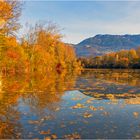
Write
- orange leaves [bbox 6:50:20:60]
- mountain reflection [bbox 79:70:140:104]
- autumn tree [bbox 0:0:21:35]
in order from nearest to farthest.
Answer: mountain reflection [bbox 79:70:140:104]
autumn tree [bbox 0:0:21:35]
orange leaves [bbox 6:50:20:60]

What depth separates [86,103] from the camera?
2164 centimetres

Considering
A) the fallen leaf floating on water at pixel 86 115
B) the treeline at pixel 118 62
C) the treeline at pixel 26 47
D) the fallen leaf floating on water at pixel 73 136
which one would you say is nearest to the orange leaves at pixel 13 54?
the treeline at pixel 26 47

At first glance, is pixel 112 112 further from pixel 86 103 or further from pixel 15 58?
pixel 15 58

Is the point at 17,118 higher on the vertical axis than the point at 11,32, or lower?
lower

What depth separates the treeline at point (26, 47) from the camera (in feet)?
140

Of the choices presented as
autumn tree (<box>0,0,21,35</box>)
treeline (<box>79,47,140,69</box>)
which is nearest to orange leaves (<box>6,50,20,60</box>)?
autumn tree (<box>0,0,21,35</box>)

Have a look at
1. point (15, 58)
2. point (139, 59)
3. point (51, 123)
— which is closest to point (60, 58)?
point (15, 58)

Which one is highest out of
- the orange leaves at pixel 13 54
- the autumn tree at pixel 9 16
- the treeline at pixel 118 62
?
the autumn tree at pixel 9 16

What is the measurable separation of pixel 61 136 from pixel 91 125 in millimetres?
2630

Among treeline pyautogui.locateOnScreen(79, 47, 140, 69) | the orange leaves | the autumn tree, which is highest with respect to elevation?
the autumn tree

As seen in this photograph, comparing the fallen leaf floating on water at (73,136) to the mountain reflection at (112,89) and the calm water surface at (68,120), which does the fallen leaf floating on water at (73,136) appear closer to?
the calm water surface at (68,120)

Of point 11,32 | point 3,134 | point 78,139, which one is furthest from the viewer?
point 11,32

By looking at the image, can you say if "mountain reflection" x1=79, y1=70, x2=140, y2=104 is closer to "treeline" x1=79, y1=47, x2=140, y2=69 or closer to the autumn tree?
the autumn tree

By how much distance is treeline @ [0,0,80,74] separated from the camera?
4275 centimetres
